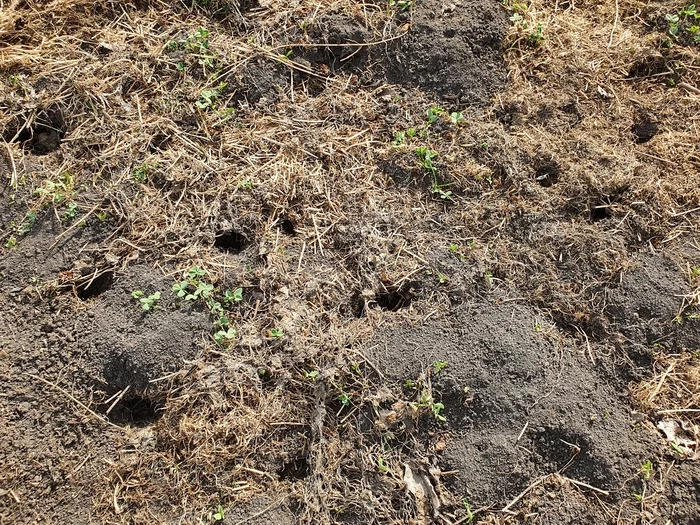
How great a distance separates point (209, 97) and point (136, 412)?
1.55 metres

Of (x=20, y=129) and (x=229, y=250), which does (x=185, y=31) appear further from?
(x=229, y=250)

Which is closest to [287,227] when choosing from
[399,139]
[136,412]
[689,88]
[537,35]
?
[399,139]

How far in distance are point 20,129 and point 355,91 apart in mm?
1685

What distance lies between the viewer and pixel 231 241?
8.61 feet

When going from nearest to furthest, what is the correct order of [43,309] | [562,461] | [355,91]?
[562,461], [43,309], [355,91]

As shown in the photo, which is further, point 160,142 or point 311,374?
point 160,142

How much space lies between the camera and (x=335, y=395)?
7.68ft

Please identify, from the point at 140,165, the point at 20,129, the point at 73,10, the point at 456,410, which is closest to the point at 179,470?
the point at 456,410

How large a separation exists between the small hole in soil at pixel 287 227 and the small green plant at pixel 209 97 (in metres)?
0.71

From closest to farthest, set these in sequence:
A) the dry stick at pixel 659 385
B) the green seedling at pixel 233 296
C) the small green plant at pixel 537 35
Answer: the dry stick at pixel 659 385 → the green seedling at pixel 233 296 → the small green plant at pixel 537 35

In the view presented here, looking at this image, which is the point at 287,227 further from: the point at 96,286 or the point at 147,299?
the point at 96,286

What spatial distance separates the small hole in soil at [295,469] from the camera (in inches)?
91.4

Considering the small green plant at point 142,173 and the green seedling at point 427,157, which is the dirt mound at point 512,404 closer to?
the green seedling at point 427,157

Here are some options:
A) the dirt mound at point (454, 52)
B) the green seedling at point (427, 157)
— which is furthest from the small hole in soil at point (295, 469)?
the dirt mound at point (454, 52)
